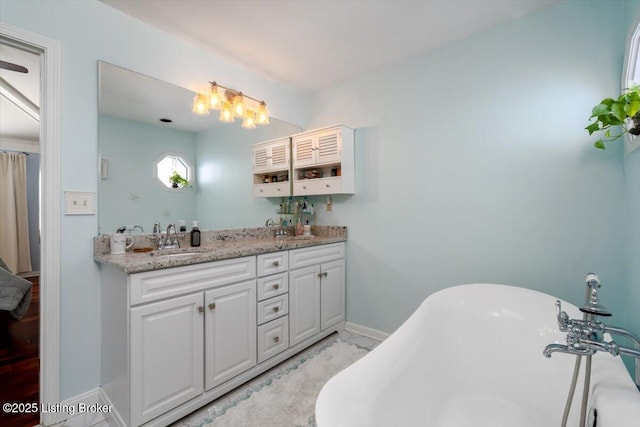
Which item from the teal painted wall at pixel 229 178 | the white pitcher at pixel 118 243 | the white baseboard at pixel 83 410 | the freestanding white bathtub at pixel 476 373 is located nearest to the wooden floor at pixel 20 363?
the white baseboard at pixel 83 410

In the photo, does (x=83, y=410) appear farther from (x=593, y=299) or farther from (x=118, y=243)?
(x=593, y=299)

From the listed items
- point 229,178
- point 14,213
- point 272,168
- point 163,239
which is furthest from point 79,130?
point 272,168

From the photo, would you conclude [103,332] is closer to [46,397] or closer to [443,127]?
[46,397]

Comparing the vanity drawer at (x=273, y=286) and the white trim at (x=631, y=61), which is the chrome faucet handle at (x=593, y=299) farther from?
the vanity drawer at (x=273, y=286)

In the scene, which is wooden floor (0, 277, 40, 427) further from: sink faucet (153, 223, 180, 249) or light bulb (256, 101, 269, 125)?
light bulb (256, 101, 269, 125)

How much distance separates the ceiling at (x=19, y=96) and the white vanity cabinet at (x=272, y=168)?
58.2 inches

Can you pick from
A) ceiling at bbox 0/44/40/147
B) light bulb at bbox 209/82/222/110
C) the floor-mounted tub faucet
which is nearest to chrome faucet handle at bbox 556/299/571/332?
Answer: the floor-mounted tub faucet

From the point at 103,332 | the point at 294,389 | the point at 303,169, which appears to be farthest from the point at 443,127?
the point at 103,332

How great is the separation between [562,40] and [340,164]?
5.57 feet

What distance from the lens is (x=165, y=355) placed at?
1446 mm

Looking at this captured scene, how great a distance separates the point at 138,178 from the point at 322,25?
1.66m

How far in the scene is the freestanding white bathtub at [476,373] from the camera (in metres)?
0.87

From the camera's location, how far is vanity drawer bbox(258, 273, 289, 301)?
194 cm

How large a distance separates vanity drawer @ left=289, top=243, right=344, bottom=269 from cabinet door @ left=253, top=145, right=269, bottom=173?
0.96 m
